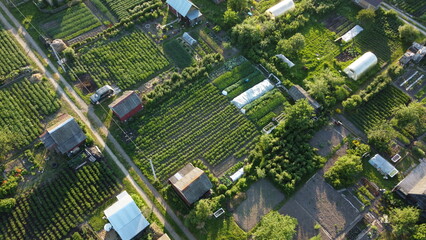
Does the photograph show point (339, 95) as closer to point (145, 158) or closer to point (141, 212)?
point (145, 158)

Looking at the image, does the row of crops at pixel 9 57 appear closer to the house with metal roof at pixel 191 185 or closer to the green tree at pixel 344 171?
the house with metal roof at pixel 191 185

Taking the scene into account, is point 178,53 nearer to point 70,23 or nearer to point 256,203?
point 70,23

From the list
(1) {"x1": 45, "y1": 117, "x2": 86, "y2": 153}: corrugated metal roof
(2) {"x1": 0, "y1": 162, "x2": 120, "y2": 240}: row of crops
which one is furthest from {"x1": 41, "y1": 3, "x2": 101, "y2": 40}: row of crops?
(2) {"x1": 0, "y1": 162, "x2": 120, "y2": 240}: row of crops

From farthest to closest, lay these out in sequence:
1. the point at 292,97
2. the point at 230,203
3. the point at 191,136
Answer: the point at 292,97 → the point at 191,136 → the point at 230,203

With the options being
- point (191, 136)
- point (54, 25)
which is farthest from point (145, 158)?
point (54, 25)

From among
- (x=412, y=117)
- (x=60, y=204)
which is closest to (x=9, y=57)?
(x=60, y=204)

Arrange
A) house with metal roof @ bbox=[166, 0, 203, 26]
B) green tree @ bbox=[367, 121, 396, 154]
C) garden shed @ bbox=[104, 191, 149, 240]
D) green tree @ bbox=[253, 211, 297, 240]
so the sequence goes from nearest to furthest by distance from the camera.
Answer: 1. green tree @ bbox=[253, 211, 297, 240]
2. garden shed @ bbox=[104, 191, 149, 240]
3. green tree @ bbox=[367, 121, 396, 154]
4. house with metal roof @ bbox=[166, 0, 203, 26]

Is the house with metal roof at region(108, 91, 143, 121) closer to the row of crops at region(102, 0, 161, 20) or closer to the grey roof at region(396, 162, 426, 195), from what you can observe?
the row of crops at region(102, 0, 161, 20)
